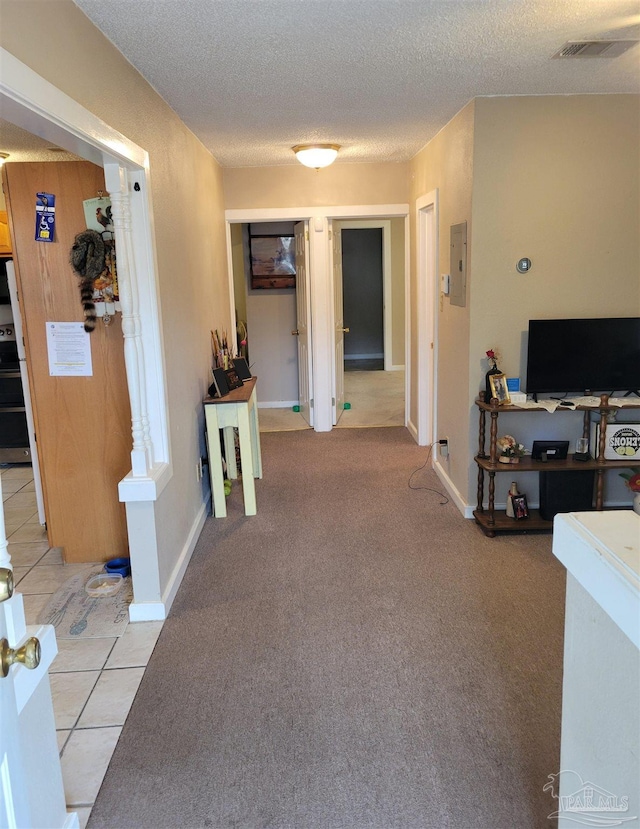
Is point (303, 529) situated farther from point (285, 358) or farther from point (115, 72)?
point (285, 358)

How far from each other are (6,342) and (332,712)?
449 centimetres

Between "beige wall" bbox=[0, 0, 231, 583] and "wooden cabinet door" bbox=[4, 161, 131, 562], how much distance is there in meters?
0.30

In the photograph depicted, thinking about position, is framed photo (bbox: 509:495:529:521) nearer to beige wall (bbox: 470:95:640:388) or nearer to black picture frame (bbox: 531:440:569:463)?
black picture frame (bbox: 531:440:569:463)

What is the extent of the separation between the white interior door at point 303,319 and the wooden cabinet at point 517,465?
2.63m

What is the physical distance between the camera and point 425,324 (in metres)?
5.47

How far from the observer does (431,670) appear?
8.23 feet

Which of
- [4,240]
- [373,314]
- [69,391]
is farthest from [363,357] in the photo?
[69,391]

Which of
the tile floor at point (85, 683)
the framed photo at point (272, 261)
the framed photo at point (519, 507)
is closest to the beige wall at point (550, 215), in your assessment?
the framed photo at point (519, 507)

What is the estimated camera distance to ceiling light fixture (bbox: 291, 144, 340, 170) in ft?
15.1

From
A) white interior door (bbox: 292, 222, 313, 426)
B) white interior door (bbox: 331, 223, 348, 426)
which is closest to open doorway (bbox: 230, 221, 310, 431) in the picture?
white interior door (bbox: 292, 222, 313, 426)

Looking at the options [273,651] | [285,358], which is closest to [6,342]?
[285,358]

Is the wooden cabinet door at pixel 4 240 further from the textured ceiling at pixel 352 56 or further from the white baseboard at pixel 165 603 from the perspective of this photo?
A: the white baseboard at pixel 165 603

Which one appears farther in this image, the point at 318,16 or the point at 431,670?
the point at 431,670

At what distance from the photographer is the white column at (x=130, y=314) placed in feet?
8.75
